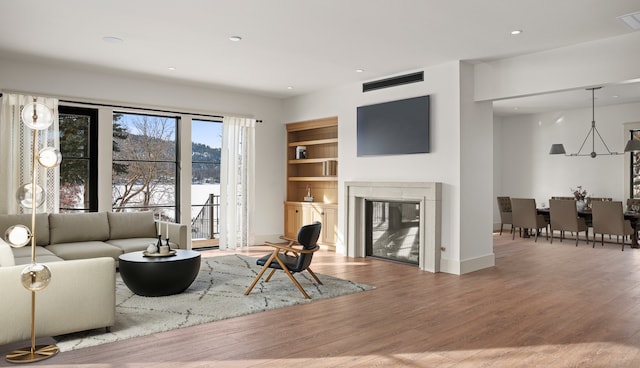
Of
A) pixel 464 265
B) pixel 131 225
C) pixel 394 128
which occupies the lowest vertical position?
pixel 464 265

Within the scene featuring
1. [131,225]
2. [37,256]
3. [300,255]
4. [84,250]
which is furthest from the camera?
[131,225]

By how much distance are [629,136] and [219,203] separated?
837 cm

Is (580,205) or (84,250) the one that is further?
(580,205)

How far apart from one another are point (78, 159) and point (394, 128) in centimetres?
475

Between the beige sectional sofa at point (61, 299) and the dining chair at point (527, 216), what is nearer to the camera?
the beige sectional sofa at point (61, 299)

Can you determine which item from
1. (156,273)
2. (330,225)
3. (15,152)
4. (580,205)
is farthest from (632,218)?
(15,152)

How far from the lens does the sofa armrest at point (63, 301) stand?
128 inches

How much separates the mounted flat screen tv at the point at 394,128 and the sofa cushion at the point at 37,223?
15.0 ft

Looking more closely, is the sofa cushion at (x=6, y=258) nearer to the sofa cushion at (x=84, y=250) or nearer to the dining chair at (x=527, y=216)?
the sofa cushion at (x=84, y=250)

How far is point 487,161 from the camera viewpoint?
6652mm

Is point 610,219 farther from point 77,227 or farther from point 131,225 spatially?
point 77,227

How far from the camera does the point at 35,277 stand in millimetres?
3123

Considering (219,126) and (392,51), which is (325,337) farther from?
(219,126)

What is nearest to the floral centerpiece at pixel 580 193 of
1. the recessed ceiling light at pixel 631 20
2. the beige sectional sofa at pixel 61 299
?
the recessed ceiling light at pixel 631 20
